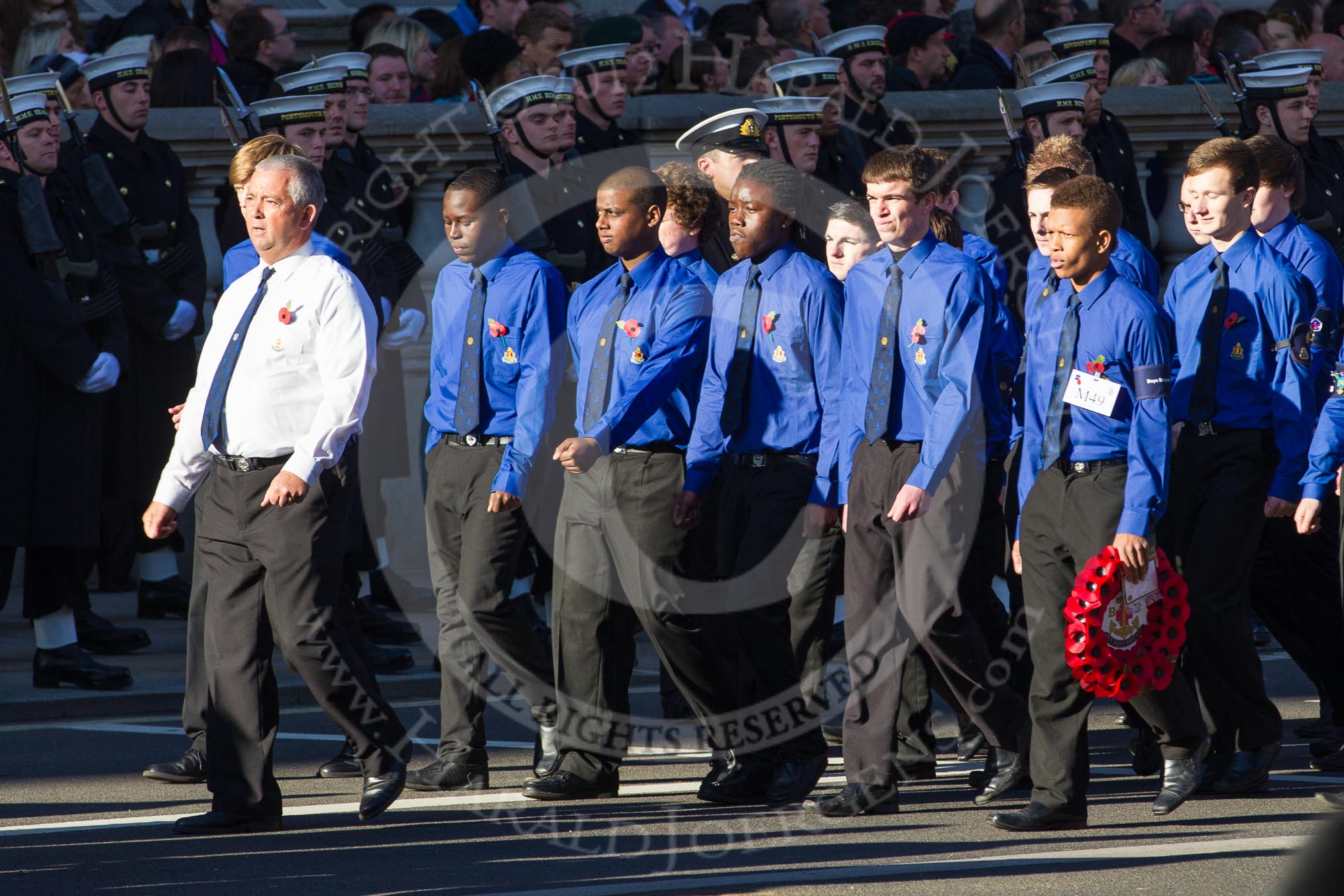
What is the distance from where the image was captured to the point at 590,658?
7.00 meters

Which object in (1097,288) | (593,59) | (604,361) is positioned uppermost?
(593,59)

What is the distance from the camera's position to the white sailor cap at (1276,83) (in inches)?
414

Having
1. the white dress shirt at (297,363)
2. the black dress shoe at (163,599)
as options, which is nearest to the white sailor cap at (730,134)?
the white dress shirt at (297,363)

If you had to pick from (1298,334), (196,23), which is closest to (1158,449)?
(1298,334)

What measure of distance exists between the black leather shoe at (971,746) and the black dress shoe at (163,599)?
4.51m

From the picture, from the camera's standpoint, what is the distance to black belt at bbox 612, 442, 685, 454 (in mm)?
6977

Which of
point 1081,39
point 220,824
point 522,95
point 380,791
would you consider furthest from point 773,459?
point 1081,39

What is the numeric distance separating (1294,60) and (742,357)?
4.99 metres

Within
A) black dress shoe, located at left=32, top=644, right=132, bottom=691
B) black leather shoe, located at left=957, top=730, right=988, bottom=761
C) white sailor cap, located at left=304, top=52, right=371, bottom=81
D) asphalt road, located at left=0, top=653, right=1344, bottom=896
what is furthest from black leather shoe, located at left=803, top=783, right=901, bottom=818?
white sailor cap, located at left=304, top=52, right=371, bottom=81

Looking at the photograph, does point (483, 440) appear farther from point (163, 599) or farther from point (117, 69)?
point (163, 599)

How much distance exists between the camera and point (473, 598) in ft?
23.0

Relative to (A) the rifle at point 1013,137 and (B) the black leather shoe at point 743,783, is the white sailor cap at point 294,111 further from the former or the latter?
(B) the black leather shoe at point 743,783

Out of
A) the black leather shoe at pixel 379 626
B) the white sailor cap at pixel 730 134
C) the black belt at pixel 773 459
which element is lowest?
the black leather shoe at pixel 379 626

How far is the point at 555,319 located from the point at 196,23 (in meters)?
6.46
